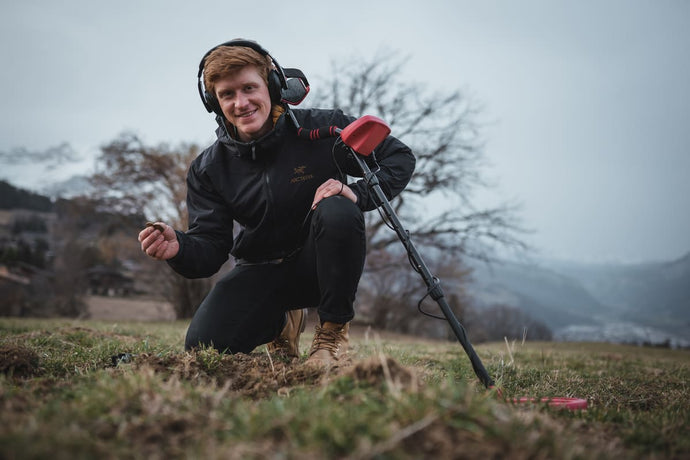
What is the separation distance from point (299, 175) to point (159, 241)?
1139mm

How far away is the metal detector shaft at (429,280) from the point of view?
8.29ft

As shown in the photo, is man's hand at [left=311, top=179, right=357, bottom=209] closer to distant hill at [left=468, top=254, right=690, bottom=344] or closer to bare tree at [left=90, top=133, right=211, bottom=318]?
bare tree at [left=90, top=133, right=211, bottom=318]

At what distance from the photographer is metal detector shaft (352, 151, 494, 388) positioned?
8.29ft

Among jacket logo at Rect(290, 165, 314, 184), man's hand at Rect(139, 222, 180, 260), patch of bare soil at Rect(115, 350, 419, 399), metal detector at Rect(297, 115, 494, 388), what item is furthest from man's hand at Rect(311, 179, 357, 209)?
patch of bare soil at Rect(115, 350, 419, 399)

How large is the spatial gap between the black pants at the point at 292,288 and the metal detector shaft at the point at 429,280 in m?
0.24

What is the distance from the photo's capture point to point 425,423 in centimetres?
124

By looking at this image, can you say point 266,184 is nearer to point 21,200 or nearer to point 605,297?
point 21,200

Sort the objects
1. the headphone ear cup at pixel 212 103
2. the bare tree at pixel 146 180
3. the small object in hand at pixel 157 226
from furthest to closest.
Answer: the bare tree at pixel 146 180 < the headphone ear cup at pixel 212 103 < the small object in hand at pixel 157 226

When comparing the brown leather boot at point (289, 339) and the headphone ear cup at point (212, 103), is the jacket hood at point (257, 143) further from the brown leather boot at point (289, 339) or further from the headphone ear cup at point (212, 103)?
the brown leather boot at point (289, 339)

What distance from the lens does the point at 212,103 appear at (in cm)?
340

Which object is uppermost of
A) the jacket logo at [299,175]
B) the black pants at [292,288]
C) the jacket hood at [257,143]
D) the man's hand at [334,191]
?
the jacket hood at [257,143]

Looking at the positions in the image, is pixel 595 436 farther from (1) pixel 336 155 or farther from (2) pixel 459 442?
(1) pixel 336 155

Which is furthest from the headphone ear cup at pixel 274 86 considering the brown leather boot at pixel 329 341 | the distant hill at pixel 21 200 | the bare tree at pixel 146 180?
the distant hill at pixel 21 200

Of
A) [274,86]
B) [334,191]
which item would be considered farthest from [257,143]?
[334,191]
